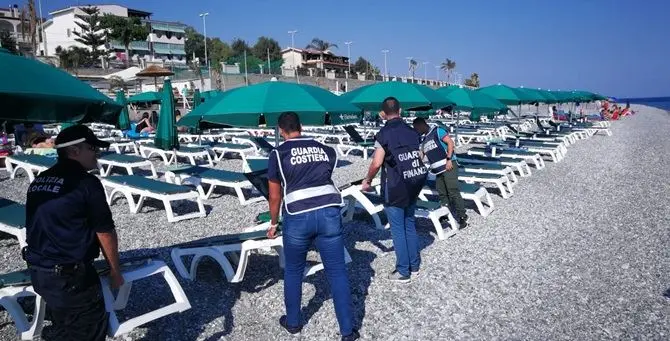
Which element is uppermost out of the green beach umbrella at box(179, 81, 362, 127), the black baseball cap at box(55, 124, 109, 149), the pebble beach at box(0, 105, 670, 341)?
the green beach umbrella at box(179, 81, 362, 127)

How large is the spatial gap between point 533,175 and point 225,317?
356 inches

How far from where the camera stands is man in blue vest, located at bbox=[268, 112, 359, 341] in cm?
315

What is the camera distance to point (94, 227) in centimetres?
242

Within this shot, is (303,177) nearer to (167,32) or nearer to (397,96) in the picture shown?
(397,96)

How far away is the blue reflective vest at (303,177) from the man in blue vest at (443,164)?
8.75 ft

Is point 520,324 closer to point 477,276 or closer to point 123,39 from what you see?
point 477,276

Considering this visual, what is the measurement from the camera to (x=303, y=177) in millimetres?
3180

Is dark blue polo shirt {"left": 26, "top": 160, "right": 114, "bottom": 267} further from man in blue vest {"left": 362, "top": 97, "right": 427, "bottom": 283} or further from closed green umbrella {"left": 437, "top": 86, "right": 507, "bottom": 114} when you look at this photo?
closed green umbrella {"left": 437, "top": 86, "right": 507, "bottom": 114}

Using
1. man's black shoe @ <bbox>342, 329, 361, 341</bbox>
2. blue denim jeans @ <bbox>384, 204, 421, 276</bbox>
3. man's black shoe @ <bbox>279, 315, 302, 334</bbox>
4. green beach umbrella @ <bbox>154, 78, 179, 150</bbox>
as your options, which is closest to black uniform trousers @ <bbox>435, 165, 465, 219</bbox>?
blue denim jeans @ <bbox>384, 204, 421, 276</bbox>

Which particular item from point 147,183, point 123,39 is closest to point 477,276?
point 147,183

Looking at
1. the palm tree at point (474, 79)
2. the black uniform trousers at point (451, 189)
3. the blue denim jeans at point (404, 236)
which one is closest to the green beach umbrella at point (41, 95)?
the blue denim jeans at point (404, 236)

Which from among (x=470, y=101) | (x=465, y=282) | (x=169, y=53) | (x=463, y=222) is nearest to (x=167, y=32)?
(x=169, y=53)

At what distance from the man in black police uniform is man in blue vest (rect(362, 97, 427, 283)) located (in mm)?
2371

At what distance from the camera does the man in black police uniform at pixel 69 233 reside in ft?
7.60
